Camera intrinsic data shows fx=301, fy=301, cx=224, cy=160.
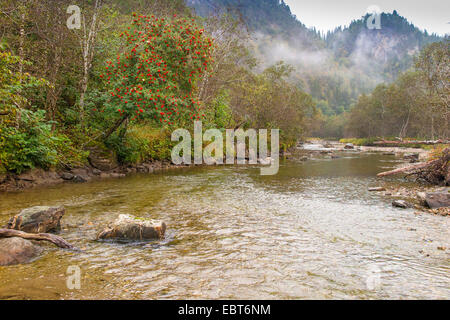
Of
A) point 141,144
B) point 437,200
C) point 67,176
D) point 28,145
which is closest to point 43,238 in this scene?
point 28,145

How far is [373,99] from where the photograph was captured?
94.9m

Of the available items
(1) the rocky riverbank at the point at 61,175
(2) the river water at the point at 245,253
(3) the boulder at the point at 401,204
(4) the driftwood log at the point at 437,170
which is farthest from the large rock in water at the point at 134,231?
(4) the driftwood log at the point at 437,170

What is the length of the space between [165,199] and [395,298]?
9685mm

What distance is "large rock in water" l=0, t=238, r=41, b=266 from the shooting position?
6.01m

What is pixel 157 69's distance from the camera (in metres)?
17.5

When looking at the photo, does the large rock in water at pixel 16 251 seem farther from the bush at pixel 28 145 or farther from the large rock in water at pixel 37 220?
the bush at pixel 28 145

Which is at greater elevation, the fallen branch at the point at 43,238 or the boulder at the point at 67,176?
the boulder at the point at 67,176

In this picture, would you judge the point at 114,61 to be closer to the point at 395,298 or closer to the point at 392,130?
the point at 395,298

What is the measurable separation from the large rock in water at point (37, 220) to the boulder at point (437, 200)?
42.4 ft

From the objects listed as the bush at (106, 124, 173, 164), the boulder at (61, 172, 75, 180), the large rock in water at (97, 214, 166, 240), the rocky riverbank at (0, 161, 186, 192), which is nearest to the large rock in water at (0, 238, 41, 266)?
the large rock in water at (97, 214, 166, 240)

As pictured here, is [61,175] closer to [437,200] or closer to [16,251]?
[16,251]

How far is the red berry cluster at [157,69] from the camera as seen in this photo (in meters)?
17.4

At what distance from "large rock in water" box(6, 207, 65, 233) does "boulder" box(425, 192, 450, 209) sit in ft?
42.4
